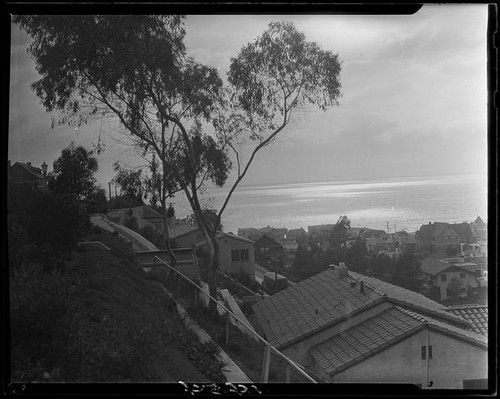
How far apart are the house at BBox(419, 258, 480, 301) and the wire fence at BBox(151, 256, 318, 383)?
1.11 meters

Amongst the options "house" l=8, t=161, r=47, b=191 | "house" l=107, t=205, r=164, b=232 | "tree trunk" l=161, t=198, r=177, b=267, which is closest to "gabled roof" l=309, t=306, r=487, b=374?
"tree trunk" l=161, t=198, r=177, b=267

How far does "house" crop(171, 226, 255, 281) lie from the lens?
459 centimetres

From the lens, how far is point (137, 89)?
4.47 meters

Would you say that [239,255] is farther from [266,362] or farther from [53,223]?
[53,223]

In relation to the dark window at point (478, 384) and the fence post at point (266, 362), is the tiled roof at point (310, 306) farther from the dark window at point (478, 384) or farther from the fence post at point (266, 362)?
the dark window at point (478, 384)

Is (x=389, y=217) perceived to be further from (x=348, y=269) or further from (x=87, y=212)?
(x=87, y=212)

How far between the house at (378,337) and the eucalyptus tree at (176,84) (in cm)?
104

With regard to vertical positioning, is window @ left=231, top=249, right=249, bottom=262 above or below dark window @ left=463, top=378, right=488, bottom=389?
above

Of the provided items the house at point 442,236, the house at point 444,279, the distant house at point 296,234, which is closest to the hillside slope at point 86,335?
the distant house at point 296,234

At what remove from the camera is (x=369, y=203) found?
4258mm

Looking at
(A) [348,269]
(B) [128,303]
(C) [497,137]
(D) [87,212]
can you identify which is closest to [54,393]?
(B) [128,303]

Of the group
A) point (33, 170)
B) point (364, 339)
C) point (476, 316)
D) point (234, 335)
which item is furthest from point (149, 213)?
point (476, 316)

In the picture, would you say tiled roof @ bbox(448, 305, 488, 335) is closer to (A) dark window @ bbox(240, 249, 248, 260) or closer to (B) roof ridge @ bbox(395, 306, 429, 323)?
(B) roof ridge @ bbox(395, 306, 429, 323)

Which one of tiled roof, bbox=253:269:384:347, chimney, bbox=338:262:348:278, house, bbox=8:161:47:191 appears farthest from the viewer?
chimney, bbox=338:262:348:278
